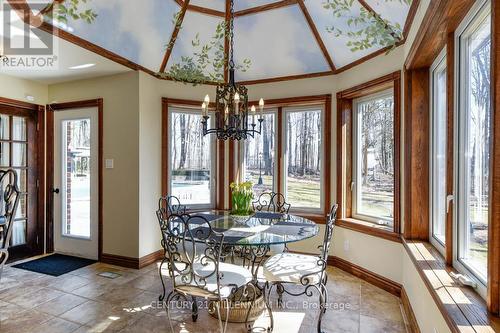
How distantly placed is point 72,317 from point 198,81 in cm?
296

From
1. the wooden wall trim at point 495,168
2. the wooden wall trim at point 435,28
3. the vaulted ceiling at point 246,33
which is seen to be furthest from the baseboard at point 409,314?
the vaulted ceiling at point 246,33

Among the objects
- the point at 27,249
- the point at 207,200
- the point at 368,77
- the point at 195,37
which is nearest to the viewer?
the point at 368,77

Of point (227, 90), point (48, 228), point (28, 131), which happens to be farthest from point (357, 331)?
point (28, 131)

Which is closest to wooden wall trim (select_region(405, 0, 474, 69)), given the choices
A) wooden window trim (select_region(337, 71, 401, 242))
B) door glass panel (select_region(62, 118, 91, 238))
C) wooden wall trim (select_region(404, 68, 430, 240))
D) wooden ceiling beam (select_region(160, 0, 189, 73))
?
wooden wall trim (select_region(404, 68, 430, 240))

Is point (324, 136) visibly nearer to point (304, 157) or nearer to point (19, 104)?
point (304, 157)

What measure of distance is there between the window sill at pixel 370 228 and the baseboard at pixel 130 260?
Result: 2345 mm

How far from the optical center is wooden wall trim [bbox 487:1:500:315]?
121 centimetres

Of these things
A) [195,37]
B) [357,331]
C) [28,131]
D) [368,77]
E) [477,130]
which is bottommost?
[357,331]

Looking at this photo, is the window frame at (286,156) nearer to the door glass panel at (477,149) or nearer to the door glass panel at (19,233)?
the door glass panel at (477,149)

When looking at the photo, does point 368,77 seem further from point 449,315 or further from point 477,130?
point 449,315

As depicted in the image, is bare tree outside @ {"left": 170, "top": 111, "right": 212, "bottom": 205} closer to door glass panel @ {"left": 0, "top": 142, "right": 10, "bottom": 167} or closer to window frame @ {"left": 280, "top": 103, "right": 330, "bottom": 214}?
window frame @ {"left": 280, "top": 103, "right": 330, "bottom": 214}

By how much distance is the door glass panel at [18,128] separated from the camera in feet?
12.4

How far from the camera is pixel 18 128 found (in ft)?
12.6

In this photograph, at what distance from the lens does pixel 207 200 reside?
428 centimetres
